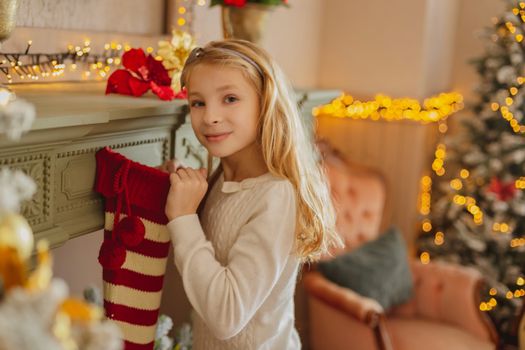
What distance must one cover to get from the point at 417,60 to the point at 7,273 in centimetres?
374

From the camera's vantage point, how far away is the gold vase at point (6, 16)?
1400 mm

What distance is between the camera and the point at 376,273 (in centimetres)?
330

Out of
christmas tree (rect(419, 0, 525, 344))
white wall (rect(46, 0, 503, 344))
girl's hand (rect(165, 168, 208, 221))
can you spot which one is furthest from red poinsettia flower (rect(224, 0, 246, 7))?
christmas tree (rect(419, 0, 525, 344))

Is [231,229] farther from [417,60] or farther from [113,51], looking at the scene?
[417,60]

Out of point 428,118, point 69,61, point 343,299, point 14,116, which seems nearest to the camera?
point 14,116

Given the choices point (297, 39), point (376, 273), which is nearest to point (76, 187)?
point (376, 273)

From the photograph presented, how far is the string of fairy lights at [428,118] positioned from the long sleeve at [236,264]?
8.83 feet

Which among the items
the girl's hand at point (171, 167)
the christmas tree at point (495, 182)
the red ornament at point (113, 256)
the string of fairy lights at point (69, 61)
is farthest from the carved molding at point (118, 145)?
the christmas tree at point (495, 182)

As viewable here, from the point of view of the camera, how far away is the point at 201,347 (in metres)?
1.74

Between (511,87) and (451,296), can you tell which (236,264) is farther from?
(511,87)

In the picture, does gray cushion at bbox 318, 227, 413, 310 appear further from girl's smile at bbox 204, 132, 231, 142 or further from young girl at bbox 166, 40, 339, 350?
girl's smile at bbox 204, 132, 231, 142

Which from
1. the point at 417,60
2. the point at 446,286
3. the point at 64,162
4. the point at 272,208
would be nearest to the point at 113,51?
the point at 64,162

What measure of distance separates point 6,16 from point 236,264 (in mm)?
732

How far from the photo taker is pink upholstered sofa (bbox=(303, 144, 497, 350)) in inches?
118
